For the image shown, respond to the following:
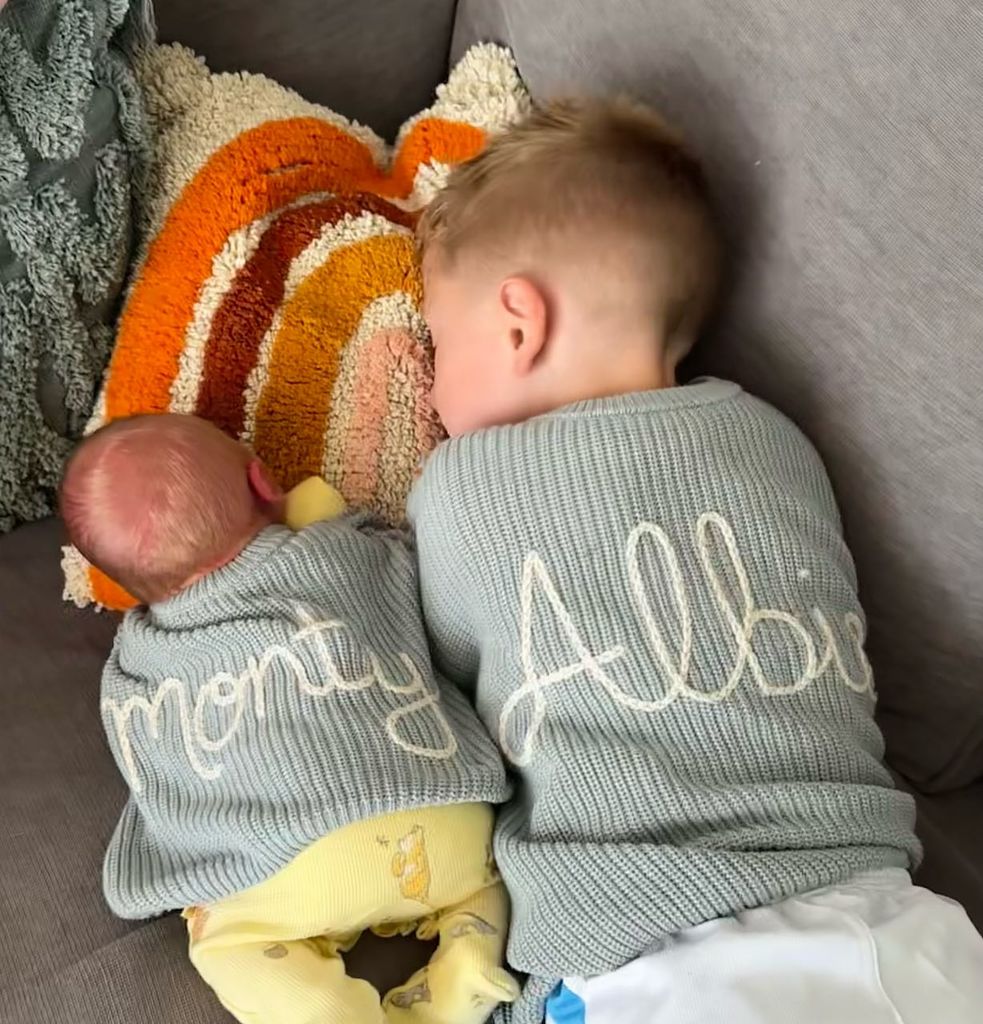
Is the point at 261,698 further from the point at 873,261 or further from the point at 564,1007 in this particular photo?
the point at 873,261

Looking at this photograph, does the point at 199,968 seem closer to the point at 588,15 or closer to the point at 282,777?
the point at 282,777

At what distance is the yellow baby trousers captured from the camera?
0.81 m

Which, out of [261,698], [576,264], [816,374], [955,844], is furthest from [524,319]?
[955,844]

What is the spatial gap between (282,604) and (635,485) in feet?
0.89

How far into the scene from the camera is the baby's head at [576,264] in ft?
3.14

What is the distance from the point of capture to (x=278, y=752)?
2.75ft

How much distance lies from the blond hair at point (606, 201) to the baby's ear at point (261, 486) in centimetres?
23

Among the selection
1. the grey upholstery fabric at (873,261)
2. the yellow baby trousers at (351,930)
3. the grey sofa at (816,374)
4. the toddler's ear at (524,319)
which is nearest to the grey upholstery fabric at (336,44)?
the grey sofa at (816,374)

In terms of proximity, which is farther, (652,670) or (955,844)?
(955,844)

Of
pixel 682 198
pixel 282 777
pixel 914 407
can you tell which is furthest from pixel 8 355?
pixel 914 407

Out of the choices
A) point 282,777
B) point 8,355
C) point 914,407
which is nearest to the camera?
point 282,777

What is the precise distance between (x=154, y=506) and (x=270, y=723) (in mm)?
192

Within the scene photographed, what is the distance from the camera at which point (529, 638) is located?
0.87 m

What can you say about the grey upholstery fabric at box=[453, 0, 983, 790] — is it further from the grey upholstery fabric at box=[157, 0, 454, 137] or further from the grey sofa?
the grey upholstery fabric at box=[157, 0, 454, 137]
